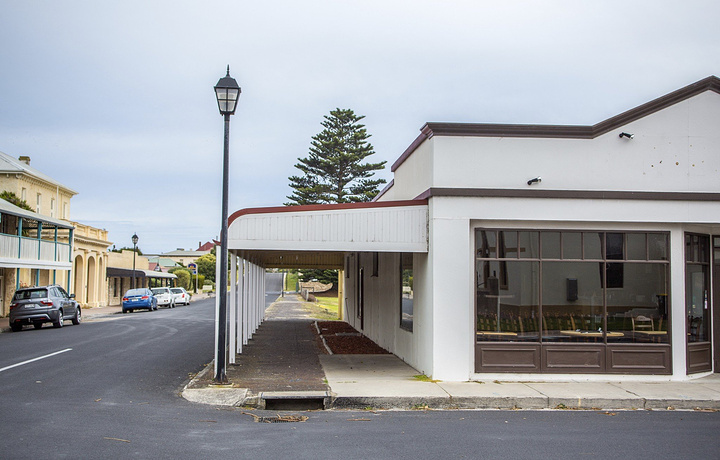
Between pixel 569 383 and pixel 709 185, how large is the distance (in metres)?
4.42

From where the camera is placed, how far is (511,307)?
11.8m

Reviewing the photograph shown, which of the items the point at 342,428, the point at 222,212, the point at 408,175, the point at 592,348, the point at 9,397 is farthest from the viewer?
the point at 408,175

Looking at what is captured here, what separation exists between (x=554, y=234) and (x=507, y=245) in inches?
34.8

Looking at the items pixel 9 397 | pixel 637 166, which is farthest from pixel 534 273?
pixel 9 397

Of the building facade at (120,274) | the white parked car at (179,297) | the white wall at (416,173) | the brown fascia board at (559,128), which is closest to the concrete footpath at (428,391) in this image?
the white wall at (416,173)

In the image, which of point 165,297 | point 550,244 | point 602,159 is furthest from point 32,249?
point 602,159

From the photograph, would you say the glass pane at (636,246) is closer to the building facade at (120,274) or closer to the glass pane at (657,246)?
the glass pane at (657,246)

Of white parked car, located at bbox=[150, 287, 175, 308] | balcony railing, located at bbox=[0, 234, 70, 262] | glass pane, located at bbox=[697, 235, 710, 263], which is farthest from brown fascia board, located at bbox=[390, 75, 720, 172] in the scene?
white parked car, located at bbox=[150, 287, 175, 308]

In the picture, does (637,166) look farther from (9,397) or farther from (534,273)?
(9,397)

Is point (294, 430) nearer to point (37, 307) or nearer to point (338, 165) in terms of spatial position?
point (37, 307)

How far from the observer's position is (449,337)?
11555 mm

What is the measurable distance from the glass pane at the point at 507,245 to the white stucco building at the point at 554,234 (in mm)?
25

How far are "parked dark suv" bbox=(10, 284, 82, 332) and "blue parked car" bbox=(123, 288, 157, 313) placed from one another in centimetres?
1331

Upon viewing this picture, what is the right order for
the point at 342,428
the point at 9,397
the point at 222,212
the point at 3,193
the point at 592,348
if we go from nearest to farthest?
the point at 342,428, the point at 9,397, the point at 222,212, the point at 592,348, the point at 3,193
